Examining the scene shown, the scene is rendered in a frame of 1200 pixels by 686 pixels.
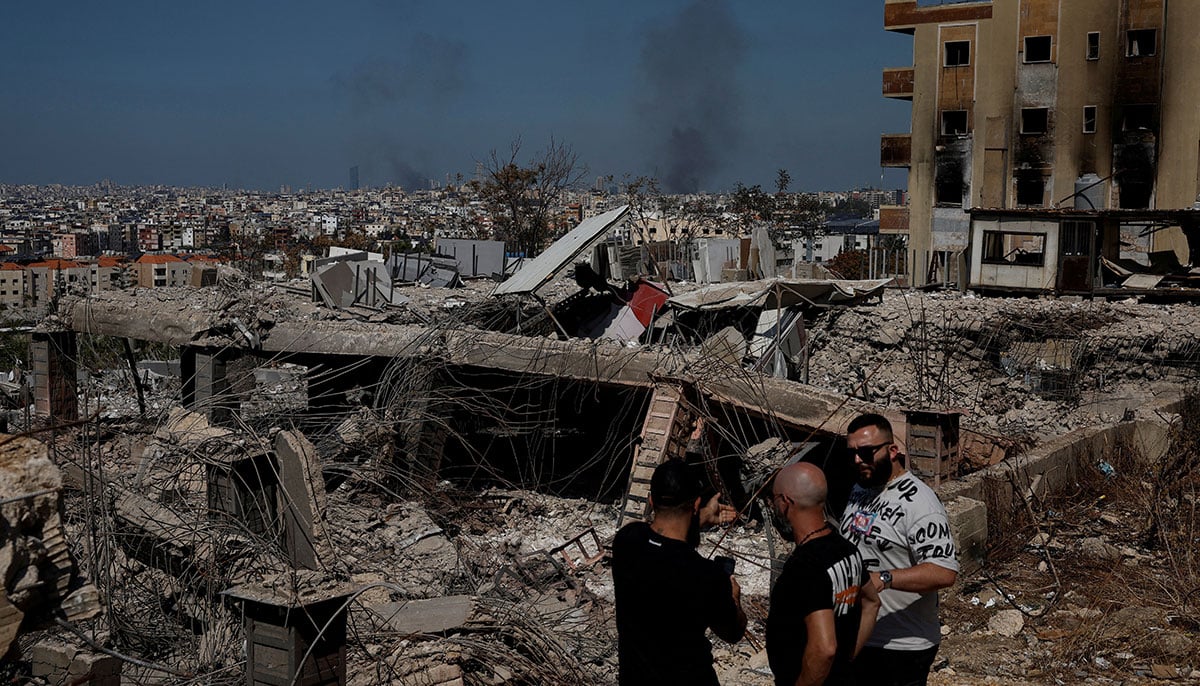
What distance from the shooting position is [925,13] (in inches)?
1292

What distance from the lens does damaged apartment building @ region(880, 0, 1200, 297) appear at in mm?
29984

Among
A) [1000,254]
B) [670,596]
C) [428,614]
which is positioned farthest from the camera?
[1000,254]

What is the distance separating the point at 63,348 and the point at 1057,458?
41.5 feet

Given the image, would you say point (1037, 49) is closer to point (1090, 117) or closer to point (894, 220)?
point (1090, 117)

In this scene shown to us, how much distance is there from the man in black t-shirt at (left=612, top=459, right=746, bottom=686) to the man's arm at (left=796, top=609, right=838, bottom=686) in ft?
0.84

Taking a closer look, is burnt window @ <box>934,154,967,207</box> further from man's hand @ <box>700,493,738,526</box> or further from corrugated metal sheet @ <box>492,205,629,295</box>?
man's hand @ <box>700,493,738,526</box>

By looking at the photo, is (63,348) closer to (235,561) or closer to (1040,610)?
(235,561)

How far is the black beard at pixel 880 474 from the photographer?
390cm

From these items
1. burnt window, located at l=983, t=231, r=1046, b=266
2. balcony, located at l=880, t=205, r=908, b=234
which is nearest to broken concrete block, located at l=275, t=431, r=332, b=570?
burnt window, located at l=983, t=231, r=1046, b=266

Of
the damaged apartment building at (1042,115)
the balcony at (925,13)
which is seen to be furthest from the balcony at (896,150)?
the balcony at (925,13)

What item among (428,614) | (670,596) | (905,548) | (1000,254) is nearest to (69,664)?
(428,614)

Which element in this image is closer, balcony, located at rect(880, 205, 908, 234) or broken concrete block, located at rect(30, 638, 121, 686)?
broken concrete block, located at rect(30, 638, 121, 686)

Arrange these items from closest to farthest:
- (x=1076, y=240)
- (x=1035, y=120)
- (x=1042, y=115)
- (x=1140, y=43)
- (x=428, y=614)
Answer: (x=428, y=614), (x=1076, y=240), (x=1140, y=43), (x=1042, y=115), (x=1035, y=120)

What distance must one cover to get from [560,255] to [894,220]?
78.3 feet
